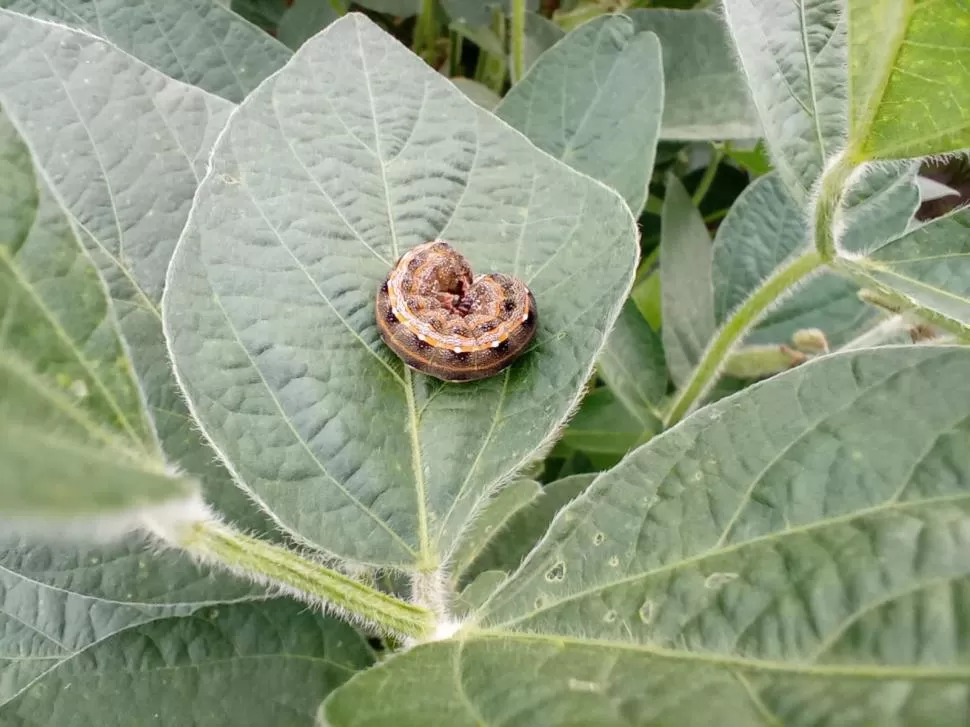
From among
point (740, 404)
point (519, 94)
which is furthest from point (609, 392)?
point (740, 404)

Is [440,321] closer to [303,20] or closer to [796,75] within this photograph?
[796,75]

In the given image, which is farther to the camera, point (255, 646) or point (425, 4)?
point (425, 4)

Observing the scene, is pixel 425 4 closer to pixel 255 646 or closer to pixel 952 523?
pixel 255 646

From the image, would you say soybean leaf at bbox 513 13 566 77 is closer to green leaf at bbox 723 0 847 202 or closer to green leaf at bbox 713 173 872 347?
green leaf at bbox 713 173 872 347

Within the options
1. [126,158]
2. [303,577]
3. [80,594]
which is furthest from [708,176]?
[80,594]

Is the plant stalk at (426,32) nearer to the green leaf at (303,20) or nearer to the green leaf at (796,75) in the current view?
the green leaf at (303,20)

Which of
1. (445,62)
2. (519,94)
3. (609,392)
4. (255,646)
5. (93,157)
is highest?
(93,157)
